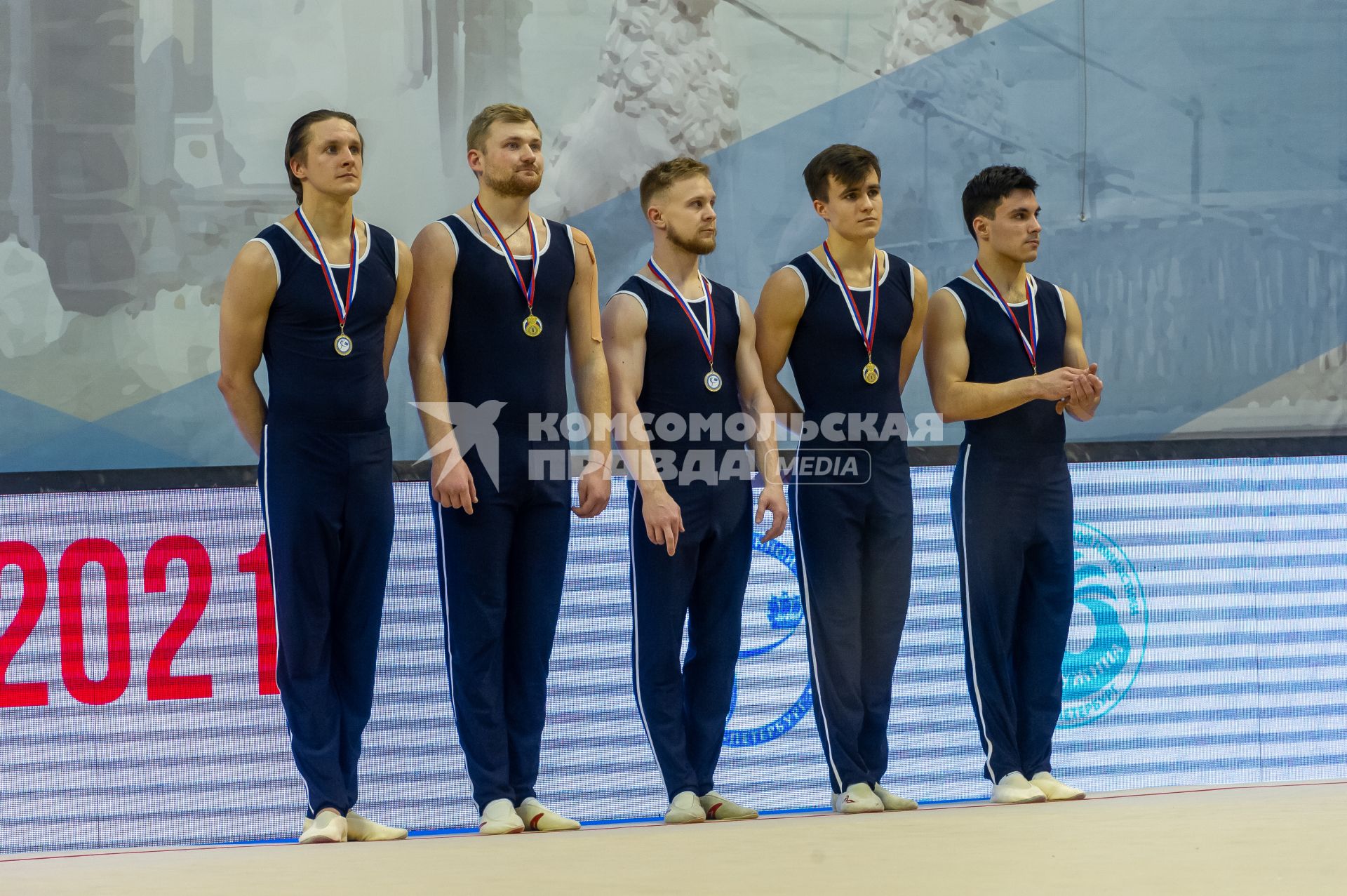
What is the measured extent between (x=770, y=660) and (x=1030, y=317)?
146 centimetres

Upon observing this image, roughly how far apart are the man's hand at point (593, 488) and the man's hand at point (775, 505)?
0.47 metres

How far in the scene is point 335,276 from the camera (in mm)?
3391

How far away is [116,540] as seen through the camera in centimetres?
409

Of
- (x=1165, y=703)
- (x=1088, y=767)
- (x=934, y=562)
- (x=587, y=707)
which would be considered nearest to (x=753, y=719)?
(x=587, y=707)

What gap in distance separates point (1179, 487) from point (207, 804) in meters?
3.58

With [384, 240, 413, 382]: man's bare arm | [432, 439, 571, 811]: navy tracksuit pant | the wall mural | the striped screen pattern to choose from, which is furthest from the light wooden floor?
the wall mural

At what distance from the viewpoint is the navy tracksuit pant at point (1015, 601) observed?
3.87m

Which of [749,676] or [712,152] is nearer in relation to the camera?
[749,676]

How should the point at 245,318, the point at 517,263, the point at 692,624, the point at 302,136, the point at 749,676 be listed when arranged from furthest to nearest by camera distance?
the point at 749,676 < the point at 692,624 < the point at 517,263 < the point at 302,136 < the point at 245,318

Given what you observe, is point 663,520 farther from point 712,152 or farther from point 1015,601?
point 712,152

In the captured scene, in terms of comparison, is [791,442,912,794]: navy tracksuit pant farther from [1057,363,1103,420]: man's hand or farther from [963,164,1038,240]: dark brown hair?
[963,164,1038,240]: dark brown hair

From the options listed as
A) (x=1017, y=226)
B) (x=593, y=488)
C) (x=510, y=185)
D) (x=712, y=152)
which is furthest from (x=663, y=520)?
(x=712, y=152)

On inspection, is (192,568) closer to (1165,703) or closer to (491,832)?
(491,832)

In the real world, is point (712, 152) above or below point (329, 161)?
above
